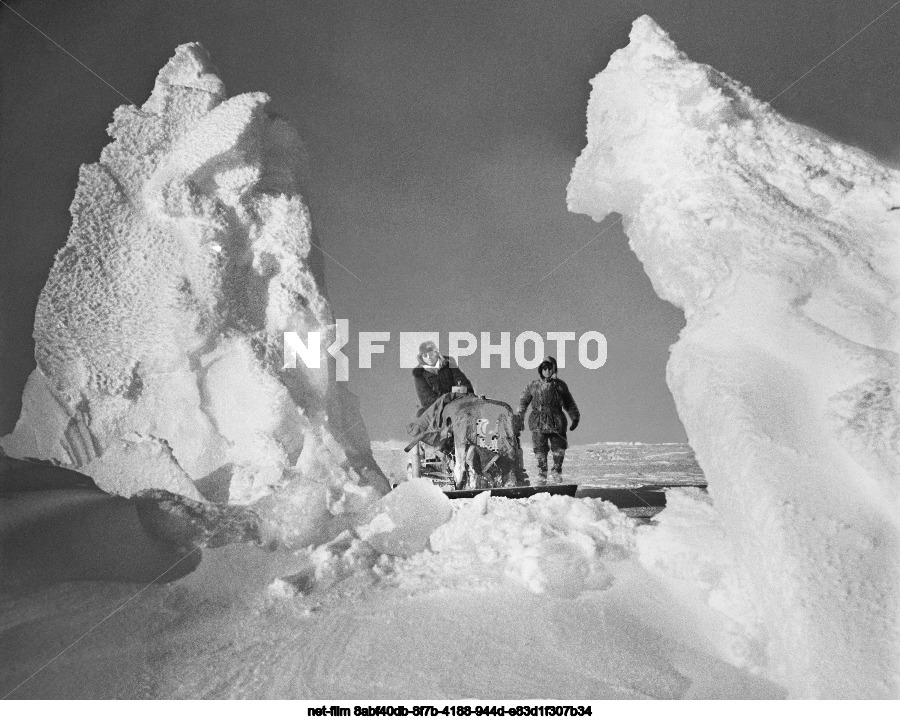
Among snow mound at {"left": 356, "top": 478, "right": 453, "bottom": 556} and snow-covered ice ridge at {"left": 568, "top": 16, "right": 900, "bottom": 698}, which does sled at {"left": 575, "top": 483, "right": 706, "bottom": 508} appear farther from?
snow mound at {"left": 356, "top": 478, "right": 453, "bottom": 556}

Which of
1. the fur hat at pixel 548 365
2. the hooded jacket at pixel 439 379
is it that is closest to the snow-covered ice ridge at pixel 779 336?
the fur hat at pixel 548 365

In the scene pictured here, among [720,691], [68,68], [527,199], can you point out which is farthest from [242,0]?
[720,691]

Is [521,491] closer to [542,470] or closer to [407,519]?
[542,470]

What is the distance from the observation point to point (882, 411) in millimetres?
1730

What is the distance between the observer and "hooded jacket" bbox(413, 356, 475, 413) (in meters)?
2.76

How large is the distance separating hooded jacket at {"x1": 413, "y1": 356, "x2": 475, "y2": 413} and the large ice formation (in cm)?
50

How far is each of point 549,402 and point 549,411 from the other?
4 cm

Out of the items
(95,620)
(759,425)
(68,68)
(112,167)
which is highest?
(68,68)

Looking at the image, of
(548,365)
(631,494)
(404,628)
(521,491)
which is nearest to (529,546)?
(404,628)

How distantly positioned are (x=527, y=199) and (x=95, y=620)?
2208 millimetres

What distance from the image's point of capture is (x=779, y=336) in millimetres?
1912

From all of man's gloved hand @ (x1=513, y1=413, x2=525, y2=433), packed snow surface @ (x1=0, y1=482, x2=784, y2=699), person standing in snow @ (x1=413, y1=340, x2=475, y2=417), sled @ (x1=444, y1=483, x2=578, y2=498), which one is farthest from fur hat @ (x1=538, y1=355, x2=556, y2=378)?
packed snow surface @ (x1=0, y1=482, x2=784, y2=699)

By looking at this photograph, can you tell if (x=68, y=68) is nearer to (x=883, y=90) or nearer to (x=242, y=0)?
(x=242, y=0)

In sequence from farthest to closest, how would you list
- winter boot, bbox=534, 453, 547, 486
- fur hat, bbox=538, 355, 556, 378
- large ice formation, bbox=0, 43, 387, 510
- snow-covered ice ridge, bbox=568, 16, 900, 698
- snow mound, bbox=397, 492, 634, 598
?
large ice formation, bbox=0, 43, 387, 510
winter boot, bbox=534, 453, 547, 486
fur hat, bbox=538, 355, 556, 378
snow mound, bbox=397, 492, 634, 598
snow-covered ice ridge, bbox=568, 16, 900, 698
